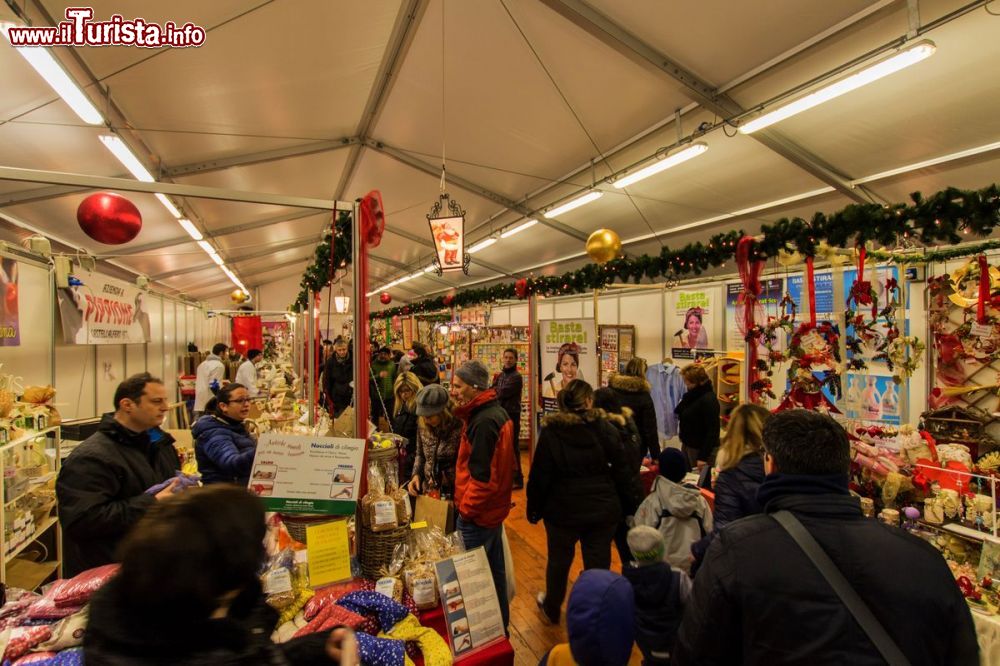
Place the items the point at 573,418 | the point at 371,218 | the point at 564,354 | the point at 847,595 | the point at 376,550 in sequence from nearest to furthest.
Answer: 1. the point at 847,595
2. the point at 376,550
3. the point at 371,218
4. the point at 573,418
5. the point at 564,354

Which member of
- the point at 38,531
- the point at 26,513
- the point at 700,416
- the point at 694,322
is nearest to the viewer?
the point at 26,513

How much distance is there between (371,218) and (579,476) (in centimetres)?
189

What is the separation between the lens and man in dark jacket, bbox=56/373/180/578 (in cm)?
190

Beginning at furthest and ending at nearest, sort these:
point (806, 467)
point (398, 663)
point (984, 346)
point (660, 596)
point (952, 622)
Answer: point (984, 346) → point (660, 596) → point (398, 663) → point (806, 467) → point (952, 622)

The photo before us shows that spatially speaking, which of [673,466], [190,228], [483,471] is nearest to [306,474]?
[483,471]

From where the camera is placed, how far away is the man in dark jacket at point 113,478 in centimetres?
190

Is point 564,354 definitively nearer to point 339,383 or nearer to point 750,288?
point 750,288

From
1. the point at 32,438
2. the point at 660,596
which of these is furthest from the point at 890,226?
the point at 32,438

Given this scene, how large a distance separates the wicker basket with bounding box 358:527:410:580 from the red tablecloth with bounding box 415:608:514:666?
0.29 meters

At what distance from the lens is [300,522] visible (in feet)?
6.68

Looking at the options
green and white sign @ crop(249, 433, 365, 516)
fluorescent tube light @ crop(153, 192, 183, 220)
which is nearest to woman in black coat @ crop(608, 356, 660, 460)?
green and white sign @ crop(249, 433, 365, 516)

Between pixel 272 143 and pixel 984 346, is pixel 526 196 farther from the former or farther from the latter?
pixel 984 346

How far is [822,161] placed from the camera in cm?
548

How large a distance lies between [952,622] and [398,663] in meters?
1.47
